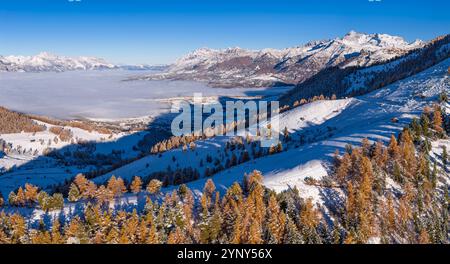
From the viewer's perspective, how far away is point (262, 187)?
6838 cm

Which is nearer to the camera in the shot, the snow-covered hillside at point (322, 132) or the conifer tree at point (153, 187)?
the conifer tree at point (153, 187)

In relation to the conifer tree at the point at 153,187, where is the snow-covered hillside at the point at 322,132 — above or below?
above

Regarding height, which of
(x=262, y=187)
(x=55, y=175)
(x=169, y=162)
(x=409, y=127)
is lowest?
(x=55, y=175)

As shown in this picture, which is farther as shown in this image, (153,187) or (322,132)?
(322,132)

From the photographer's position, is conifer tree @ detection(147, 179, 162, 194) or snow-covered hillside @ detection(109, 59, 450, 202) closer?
conifer tree @ detection(147, 179, 162, 194)

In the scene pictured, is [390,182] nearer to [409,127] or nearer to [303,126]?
[409,127]

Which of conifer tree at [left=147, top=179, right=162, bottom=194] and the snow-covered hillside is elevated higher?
the snow-covered hillside

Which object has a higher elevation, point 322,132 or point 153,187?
point 322,132
